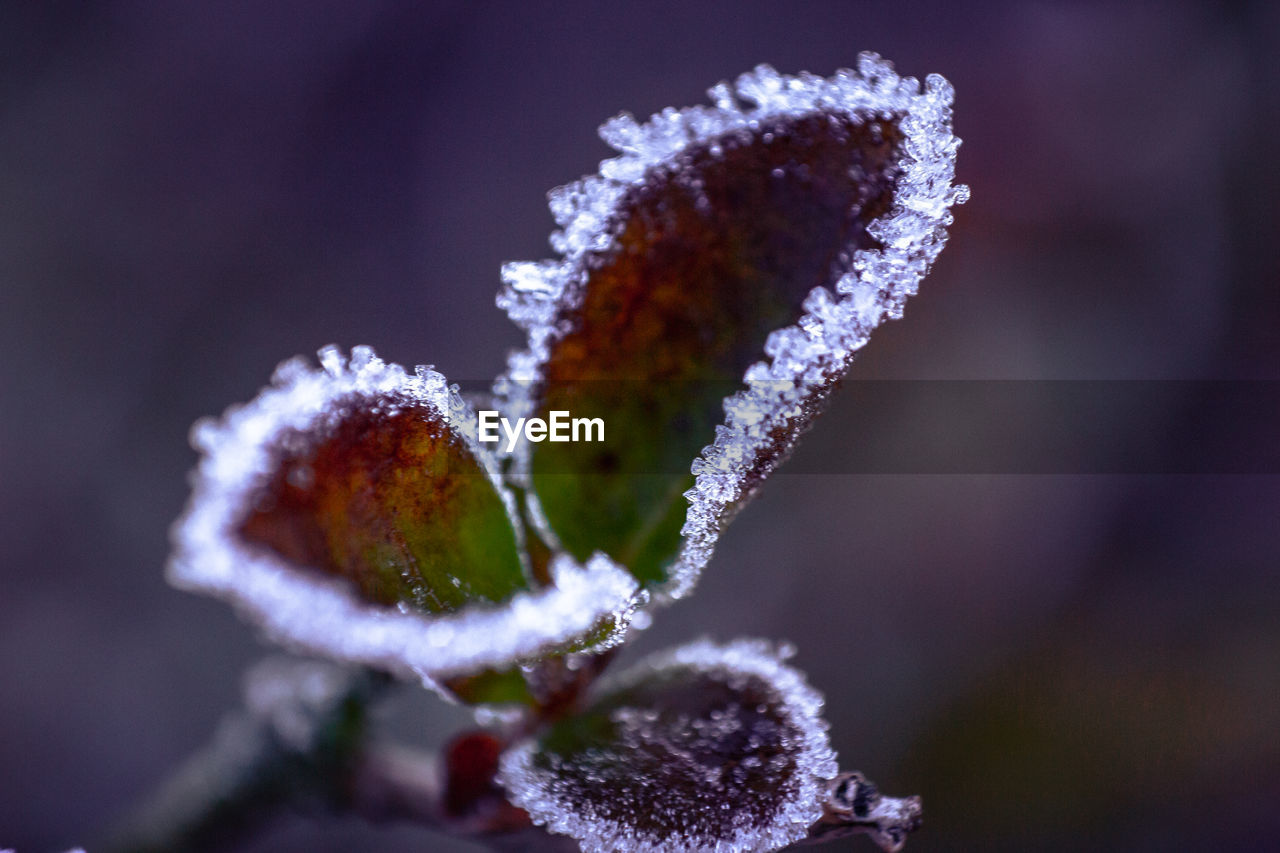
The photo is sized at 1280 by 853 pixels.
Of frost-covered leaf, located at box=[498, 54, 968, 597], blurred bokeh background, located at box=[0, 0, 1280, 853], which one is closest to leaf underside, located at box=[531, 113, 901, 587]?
frost-covered leaf, located at box=[498, 54, 968, 597]

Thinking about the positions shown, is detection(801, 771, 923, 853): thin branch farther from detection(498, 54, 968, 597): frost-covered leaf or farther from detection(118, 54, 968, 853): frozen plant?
detection(498, 54, 968, 597): frost-covered leaf

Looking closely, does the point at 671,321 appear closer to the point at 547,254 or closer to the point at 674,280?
the point at 674,280

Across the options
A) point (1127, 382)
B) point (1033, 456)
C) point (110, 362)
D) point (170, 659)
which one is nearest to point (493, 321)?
point (110, 362)

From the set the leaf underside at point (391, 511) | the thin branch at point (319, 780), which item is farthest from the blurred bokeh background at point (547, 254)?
the leaf underside at point (391, 511)

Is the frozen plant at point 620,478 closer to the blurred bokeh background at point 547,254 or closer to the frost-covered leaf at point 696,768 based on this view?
the frost-covered leaf at point 696,768

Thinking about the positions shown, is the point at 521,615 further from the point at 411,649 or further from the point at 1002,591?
the point at 1002,591

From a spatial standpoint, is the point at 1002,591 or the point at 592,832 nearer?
the point at 592,832

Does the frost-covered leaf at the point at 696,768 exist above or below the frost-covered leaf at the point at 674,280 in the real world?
below
